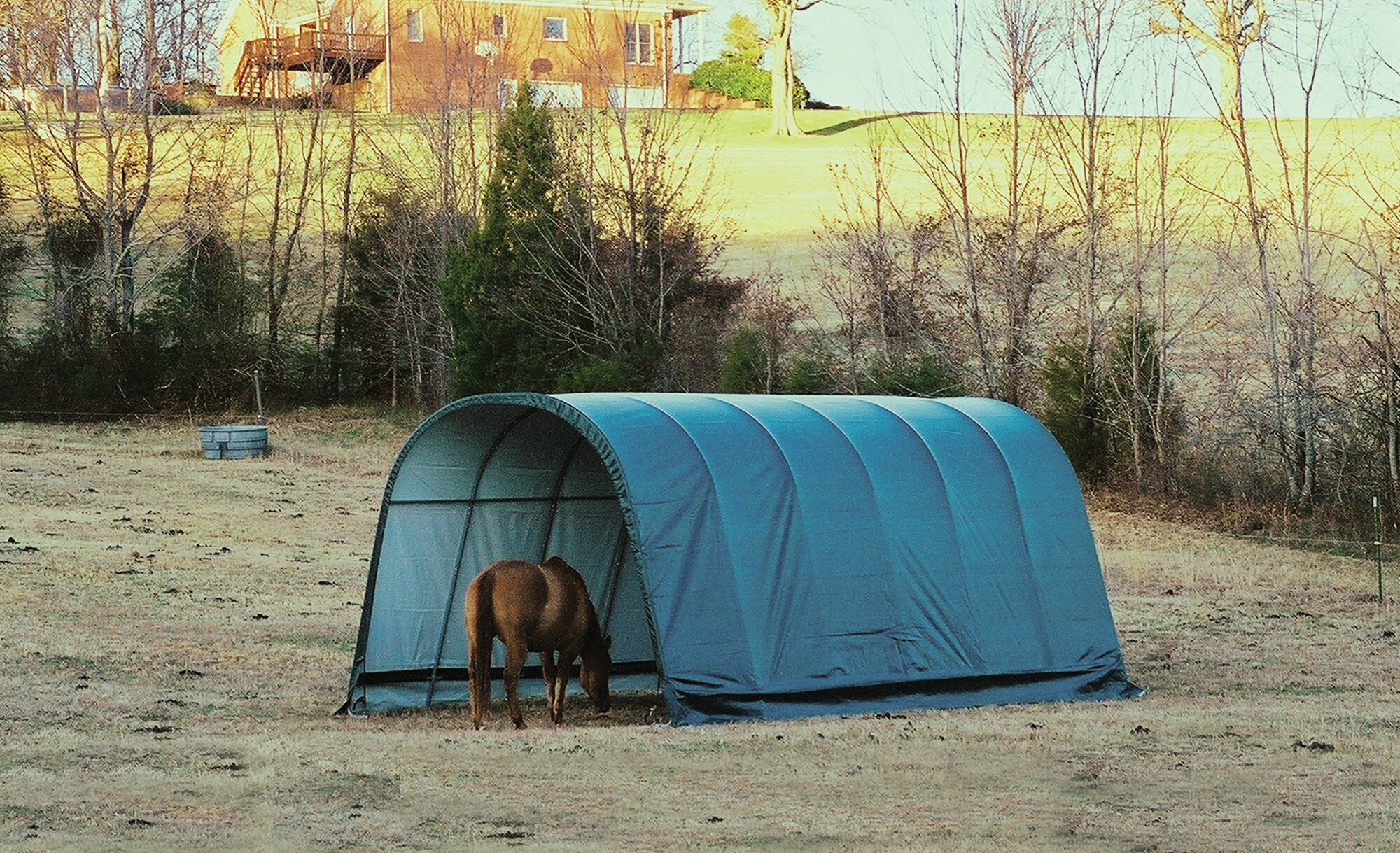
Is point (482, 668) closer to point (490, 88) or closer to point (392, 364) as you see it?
point (392, 364)

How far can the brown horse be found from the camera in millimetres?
11844

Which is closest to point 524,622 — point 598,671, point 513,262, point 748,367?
point 598,671

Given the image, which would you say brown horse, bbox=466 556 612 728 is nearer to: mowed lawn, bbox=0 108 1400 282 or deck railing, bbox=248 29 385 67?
mowed lawn, bbox=0 108 1400 282

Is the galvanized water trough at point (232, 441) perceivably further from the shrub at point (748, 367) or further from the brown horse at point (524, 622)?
the brown horse at point (524, 622)

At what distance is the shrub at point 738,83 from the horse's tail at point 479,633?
6479 cm

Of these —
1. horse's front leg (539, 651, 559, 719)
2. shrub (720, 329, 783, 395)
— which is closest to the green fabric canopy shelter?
horse's front leg (539, 651, 559, 719)

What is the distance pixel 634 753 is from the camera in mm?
10531

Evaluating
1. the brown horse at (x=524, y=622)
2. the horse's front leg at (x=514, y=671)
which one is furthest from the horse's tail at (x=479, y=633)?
the horse's front leg at (x=514, y=671)

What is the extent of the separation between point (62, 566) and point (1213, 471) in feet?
59.9

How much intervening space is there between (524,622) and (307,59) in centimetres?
4802

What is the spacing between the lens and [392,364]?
41.8 meters

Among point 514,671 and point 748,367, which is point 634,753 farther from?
point 748,367

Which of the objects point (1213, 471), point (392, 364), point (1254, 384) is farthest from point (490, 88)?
point (1213, 471)

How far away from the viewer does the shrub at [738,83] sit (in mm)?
74500
